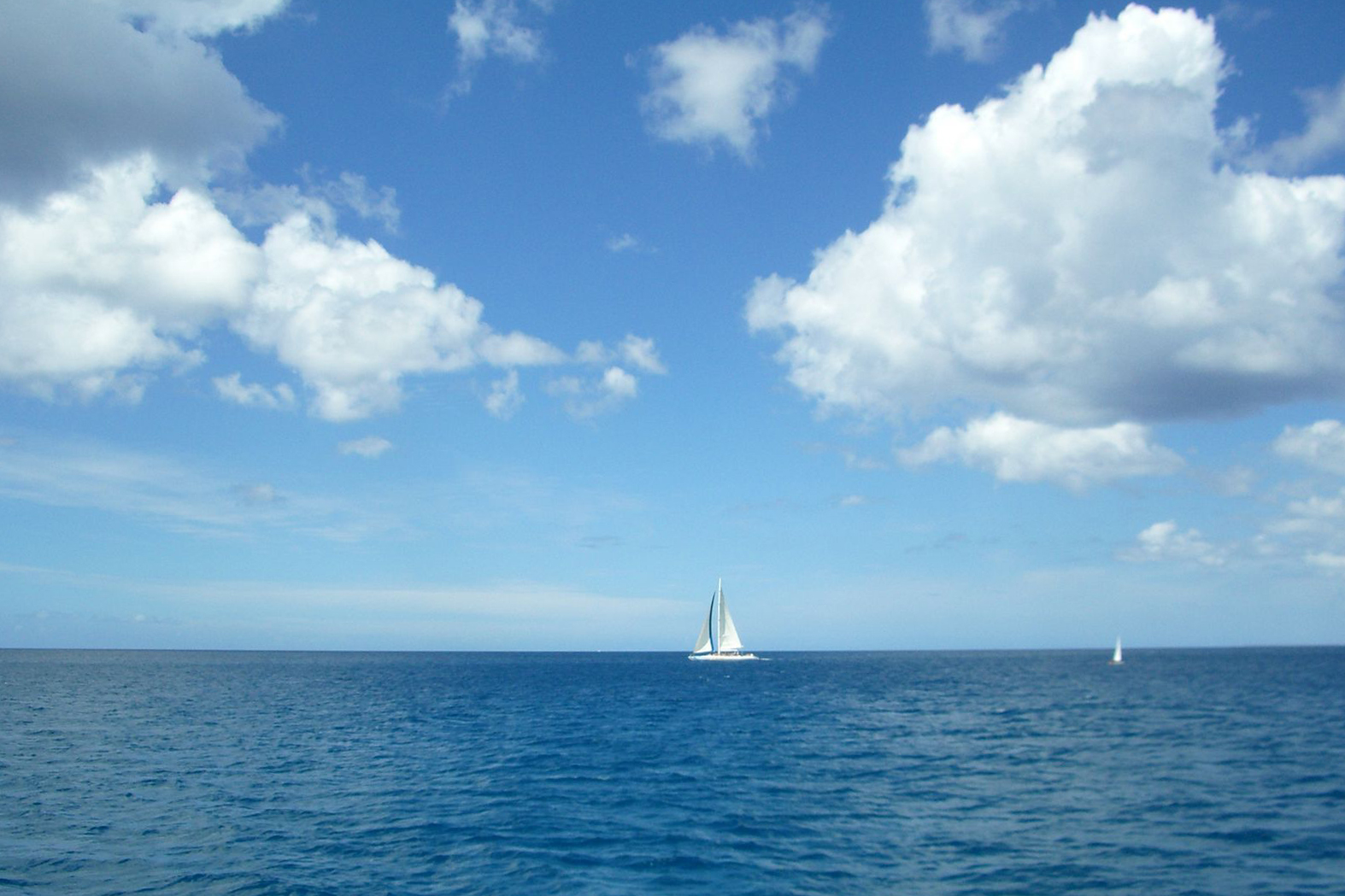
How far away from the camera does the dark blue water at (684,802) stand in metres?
32.0

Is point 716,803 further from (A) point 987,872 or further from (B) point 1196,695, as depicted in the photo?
(B) point 1196,695

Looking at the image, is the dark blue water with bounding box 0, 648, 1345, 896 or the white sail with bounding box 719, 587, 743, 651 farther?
the white sail with bounding box 719, 587, 743, 651

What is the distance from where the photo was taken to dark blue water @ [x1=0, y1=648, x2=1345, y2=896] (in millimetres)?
32000

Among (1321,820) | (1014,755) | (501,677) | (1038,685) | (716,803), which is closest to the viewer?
(1321,820)

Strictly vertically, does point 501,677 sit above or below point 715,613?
below

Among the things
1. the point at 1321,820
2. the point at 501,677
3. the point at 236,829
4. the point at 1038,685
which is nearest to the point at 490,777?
the point at 236,829

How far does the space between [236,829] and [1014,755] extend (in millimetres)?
47386

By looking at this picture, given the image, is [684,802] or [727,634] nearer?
[684,802]

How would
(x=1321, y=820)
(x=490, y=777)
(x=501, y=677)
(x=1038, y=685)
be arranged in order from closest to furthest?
(x=1321, y=820) → (x=490, y=777) → (x=1038, y=685) → (x=501, y=677)

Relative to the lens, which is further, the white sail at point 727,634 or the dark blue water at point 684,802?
the white sail at point 727,634

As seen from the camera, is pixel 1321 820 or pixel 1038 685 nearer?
pixel 1321 820

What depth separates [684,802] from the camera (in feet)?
146

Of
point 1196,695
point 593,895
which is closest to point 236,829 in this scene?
point 593,895

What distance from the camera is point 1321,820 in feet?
125
